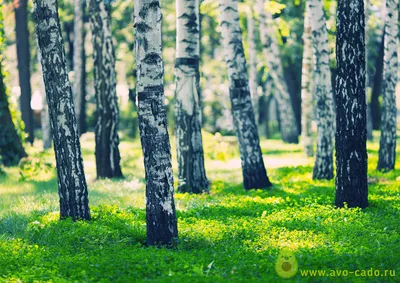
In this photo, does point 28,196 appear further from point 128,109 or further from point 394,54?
point 128,109

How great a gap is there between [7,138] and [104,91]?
200 inches

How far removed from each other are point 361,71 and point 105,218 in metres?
5.25

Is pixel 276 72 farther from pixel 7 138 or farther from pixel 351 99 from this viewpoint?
pixel 351 99

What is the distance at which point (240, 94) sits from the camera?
47.4ft

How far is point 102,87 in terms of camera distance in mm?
16688

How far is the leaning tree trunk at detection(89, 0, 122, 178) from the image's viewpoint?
1644 cm

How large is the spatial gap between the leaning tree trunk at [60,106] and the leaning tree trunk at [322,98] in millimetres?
7364

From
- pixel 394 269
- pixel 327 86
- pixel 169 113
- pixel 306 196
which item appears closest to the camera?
pixel 394 269

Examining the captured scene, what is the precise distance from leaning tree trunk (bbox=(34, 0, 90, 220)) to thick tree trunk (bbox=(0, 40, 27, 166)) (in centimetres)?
994

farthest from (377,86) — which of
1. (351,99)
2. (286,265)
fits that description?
(286,265)

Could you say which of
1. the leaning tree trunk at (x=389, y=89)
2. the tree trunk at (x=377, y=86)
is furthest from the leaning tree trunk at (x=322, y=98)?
the tree trunk at (x=377, y=86)

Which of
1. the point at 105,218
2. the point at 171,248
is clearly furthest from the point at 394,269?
the point at 105,218

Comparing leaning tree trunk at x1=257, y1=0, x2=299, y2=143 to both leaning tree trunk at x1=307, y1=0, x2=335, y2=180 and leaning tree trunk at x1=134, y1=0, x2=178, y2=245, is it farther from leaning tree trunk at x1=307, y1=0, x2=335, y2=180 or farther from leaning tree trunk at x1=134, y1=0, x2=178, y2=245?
leaning tree trunk at x1=134, y1=0, x2=178, y2=245

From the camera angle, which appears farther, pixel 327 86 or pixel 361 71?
pixel 327 86
